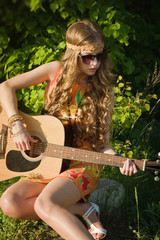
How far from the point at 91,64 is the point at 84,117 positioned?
0.38 m

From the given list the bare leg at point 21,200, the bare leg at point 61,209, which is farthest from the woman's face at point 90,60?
the bare leg at point 21,200

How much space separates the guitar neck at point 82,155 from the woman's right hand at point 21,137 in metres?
0.10

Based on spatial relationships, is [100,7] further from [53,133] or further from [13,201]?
[13,201]

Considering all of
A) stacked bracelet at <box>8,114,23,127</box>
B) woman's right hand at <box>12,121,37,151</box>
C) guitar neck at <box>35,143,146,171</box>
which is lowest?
guitar neck at <box>35,143,146,171</box>

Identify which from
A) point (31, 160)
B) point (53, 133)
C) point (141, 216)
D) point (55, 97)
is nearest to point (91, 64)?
point (55, 97)

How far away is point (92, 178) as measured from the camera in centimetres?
211

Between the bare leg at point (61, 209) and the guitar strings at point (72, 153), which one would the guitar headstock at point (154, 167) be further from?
the bare leg at point (61, 209)

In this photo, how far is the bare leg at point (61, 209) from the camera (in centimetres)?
167

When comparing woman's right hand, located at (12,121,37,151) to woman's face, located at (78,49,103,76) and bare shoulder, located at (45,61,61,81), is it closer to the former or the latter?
bare shoulder, located at (45,61,61,81)

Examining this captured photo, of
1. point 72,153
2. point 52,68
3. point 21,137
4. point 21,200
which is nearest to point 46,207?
point 21,200

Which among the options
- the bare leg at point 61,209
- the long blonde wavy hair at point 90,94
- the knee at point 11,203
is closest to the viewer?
the bare leg at point 61,209

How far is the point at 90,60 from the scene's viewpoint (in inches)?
78.5

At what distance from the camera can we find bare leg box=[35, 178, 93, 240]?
1671 millimetres

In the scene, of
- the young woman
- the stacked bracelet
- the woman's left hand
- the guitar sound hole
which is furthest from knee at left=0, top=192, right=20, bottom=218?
the woman's left hand
